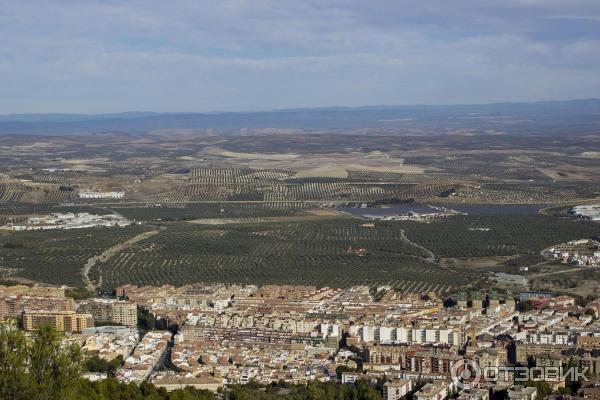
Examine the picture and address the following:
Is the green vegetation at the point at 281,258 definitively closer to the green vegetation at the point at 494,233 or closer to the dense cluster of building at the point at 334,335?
the green vegetation at the point at 494,233

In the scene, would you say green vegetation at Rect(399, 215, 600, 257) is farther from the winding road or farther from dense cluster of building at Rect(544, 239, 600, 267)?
the winding road

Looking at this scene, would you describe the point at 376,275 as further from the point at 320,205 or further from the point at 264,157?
the point at 264,157

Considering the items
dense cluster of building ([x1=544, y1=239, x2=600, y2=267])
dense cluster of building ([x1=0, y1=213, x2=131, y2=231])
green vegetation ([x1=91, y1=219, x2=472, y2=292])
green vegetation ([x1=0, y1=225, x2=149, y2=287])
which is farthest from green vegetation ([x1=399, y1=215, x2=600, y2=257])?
dense cluster of building ([x1=0, y1=213, x2=131, y2=231])

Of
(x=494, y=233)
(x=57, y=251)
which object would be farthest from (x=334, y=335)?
(x=494, y=233)

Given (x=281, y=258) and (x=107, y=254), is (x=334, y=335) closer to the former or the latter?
(x=281, y=258)

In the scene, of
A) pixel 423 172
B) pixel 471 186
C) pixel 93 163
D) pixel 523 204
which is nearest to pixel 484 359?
pixel 523 204
